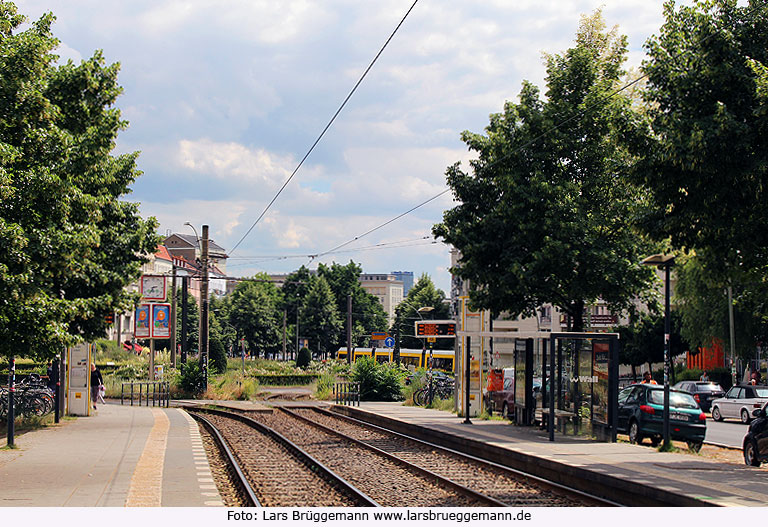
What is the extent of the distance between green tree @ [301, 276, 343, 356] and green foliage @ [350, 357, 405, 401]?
67674 mm

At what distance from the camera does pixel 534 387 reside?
24.1 metres

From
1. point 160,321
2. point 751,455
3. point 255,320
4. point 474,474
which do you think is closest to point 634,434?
point 751,455

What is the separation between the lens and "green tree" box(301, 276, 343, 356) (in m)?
106

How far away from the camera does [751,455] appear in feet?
53.6

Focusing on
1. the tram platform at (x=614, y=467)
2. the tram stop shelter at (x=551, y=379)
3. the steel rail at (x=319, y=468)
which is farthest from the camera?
the tram stop shelter at (x=551, y=379)

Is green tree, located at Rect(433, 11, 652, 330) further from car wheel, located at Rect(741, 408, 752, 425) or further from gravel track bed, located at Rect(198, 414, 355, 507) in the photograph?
car wheel, located at Rect(741, 408, 752, 425)

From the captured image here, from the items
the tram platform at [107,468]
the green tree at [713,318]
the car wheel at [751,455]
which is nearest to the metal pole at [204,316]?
the tram platform at [107,468]

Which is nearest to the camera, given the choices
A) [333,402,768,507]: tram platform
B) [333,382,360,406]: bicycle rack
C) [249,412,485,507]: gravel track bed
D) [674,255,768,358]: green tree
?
[333,402,768,507]: tram platform

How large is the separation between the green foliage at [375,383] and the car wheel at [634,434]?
17.5m

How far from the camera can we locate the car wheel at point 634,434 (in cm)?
2100

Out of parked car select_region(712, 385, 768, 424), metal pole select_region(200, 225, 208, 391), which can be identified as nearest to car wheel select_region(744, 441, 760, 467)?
parked car select_region(712, 385, 768, 424)

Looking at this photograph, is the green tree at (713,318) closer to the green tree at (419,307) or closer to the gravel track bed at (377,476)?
the gravel track bed at (377,476)

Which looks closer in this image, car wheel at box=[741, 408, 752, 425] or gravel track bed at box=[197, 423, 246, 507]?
gravel track bed at box=[197, 423, 246, 507]

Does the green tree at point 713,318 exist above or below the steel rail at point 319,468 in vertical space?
above
